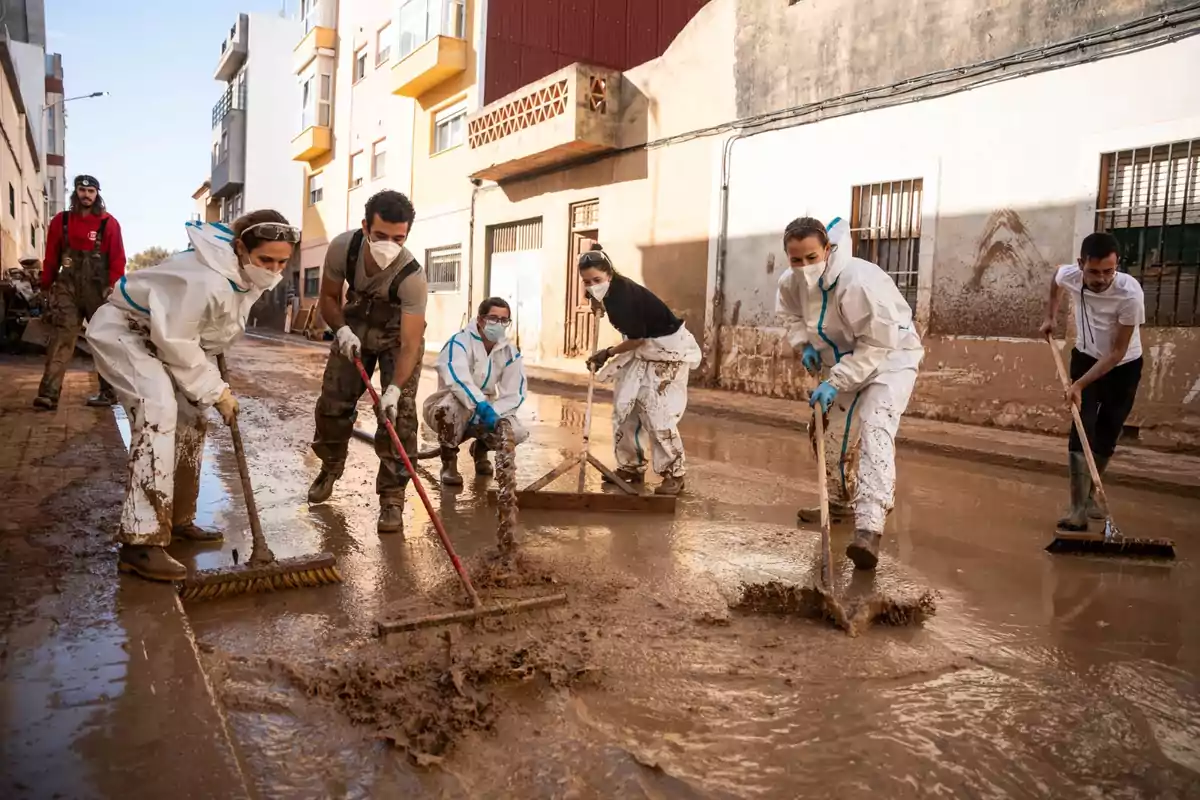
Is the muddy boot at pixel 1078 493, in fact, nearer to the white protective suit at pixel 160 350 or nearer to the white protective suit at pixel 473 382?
the white protective suit at pixel 473 382

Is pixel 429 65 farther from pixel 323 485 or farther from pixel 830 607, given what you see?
pixel 830 607

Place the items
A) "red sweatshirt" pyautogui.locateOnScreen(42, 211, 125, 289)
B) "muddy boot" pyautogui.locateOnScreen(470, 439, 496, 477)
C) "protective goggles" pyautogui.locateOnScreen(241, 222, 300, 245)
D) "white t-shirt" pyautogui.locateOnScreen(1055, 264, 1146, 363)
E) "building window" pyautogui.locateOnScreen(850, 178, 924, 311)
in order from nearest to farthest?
"protective goggles" pyautogui.locateOnScreen(241, 222, 300, 245) < "white t-shirt" pyautogui.locateOnScreen(1055, 264, 1146, 363) < "muddy boot" pyautogui.locateOnScreen(470, 439, 496, 477) < "red sweatshirt" pyautogui.locateOnScreen(42, 211, 125, 289) < "building window" pyautogui.locateOnScreen(850, 178, 924, 311)

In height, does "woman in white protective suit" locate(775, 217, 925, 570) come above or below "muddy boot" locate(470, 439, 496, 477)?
above

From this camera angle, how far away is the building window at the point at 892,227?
405 inches

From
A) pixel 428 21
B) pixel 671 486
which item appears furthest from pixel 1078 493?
pixel 428 21

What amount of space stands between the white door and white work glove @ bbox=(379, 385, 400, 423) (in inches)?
500

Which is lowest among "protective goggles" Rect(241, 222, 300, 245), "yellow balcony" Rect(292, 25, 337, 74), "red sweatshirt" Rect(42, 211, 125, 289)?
"protective goggles" Rect(241, 222, 300, 245)

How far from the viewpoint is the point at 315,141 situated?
94.0 feet

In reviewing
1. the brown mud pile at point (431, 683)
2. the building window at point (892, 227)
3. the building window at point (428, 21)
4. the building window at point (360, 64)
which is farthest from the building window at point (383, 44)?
the brown mud pile at point (431, 683)

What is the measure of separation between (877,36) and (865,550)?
28.1 feet

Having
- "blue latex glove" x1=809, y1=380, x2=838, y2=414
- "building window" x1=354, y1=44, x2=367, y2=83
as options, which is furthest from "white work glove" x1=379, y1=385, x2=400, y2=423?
"building window" x1=354, y1=44, x2=367, y2=83

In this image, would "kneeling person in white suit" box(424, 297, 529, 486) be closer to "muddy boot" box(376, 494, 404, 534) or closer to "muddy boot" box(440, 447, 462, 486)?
"muddy boot" box(440, 447, 462, 486)

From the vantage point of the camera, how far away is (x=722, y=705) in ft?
8.16

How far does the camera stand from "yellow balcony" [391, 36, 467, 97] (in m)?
19.3
